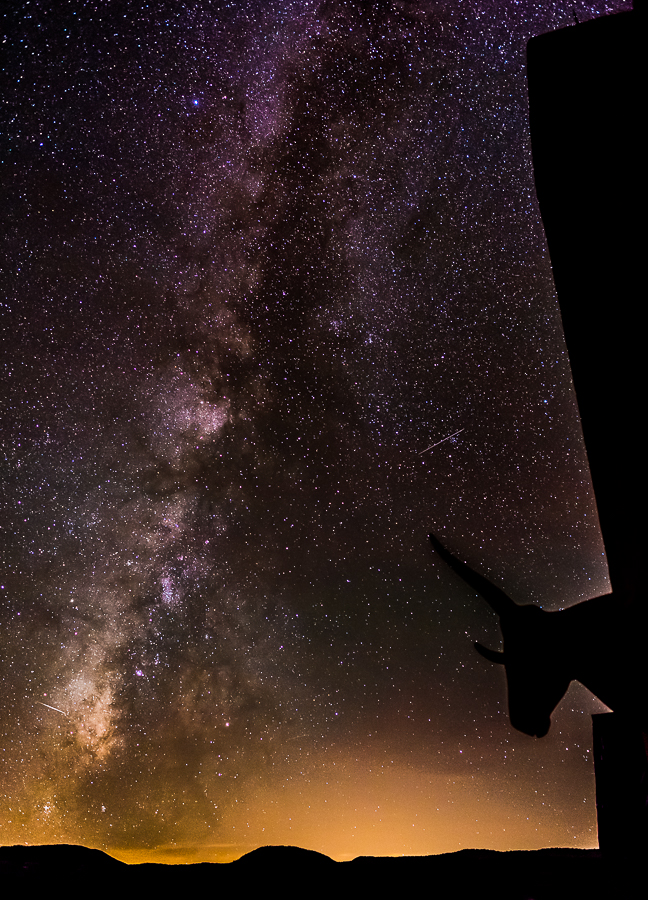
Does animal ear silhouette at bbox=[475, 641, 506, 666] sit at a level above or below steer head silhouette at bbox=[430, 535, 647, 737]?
below

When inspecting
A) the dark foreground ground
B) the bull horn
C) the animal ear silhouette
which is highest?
the bull horn

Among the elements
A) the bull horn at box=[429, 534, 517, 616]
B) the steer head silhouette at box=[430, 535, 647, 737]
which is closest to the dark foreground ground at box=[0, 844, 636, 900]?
the steer head silhouette at box=[430, 535, 647, 737]

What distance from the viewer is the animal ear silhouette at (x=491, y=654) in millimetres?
2611

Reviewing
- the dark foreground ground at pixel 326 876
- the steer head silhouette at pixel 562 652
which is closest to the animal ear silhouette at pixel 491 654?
the steer head silhouette at pixel 562 652

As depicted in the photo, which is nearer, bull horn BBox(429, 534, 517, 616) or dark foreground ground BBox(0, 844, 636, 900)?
dark foreground ground BBox(0, 844, 636, 900)

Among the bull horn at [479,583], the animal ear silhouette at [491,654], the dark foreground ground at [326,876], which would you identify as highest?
the bull horn at [479,583]

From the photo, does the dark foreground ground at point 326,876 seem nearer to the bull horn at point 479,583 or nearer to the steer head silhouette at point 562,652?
the steer head silhouette at point 562,652

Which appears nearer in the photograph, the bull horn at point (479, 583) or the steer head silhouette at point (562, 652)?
the steer head silhouette at point (562, 652)

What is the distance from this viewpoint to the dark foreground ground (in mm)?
2049

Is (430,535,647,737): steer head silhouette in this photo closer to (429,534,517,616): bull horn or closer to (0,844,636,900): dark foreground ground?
(429,534,517,616): bull horn

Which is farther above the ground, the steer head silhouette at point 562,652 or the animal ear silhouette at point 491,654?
the steer head silhouette at point 562,652

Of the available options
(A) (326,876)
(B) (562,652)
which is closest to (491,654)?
(B) (562,652)

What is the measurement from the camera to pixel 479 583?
2.52 metres

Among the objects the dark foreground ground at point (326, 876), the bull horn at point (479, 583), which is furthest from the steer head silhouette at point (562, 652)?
the dark foreground ground at point (326, 876)
